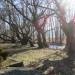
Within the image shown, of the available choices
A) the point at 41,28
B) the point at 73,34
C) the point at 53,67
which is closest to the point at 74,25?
the point at 73,34

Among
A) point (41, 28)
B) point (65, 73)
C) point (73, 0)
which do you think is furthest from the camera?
point (41, 28)

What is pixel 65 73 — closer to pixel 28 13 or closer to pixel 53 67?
pixel 53 67

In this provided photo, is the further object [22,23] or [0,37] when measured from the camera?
[0,37]

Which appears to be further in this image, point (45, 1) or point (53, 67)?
point (45, 1)

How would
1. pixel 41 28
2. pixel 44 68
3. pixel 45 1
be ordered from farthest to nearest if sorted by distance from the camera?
pixel 41 28 → pixel 45 1 → pixel 44 68

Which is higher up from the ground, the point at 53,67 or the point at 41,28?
the point at 41,28

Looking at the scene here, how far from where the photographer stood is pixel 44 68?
931cm

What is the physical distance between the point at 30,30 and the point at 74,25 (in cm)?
1204

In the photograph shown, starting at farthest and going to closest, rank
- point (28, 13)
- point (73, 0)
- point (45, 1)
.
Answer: point (28, 13), point (45, 1), point (73, 0)

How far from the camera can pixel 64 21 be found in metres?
14.6

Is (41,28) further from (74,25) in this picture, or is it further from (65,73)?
(65,73)

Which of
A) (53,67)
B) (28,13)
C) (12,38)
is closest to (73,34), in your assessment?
(53,67)

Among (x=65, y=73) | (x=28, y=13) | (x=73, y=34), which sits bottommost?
(x=65, y=73)

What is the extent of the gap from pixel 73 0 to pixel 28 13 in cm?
873
